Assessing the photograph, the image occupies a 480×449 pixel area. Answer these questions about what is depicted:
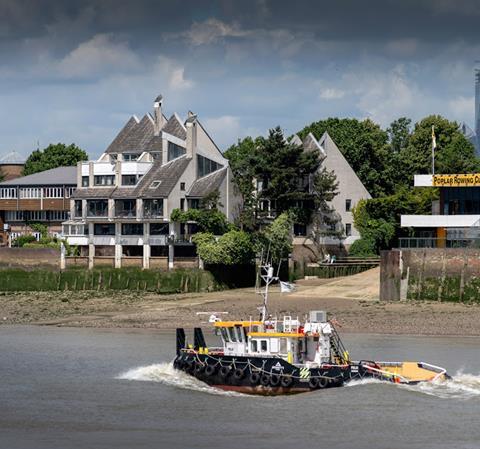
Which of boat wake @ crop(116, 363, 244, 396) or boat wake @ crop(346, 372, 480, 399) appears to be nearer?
boat wake @ crop(346, 372, 480, 399)

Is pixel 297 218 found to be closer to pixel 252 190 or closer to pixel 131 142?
pixel 252 190

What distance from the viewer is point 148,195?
13150cm

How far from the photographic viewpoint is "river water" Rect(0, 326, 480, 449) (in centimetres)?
5319

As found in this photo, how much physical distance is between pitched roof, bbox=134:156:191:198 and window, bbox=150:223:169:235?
116 inches

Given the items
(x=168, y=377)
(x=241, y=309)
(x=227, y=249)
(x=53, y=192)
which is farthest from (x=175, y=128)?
(x=168, y=377)

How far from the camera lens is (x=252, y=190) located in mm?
131750

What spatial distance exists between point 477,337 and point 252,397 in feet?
88.1

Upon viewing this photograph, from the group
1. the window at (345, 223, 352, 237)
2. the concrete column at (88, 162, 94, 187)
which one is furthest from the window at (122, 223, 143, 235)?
the window at (345, 223, 352, 237)

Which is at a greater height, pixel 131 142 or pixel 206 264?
pixel 131 142

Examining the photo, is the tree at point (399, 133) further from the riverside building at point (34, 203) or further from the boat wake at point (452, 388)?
the boat wake at point (452, 388)

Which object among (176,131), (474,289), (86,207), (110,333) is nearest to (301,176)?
(176,131)

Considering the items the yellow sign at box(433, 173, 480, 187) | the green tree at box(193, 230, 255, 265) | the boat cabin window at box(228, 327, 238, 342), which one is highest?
the yellow sign at box(433, 173, 480, 187)

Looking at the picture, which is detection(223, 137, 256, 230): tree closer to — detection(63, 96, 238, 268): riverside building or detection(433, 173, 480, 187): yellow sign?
detection(63, 96, 238, 268): riverside building

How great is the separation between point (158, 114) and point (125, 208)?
14.3m
